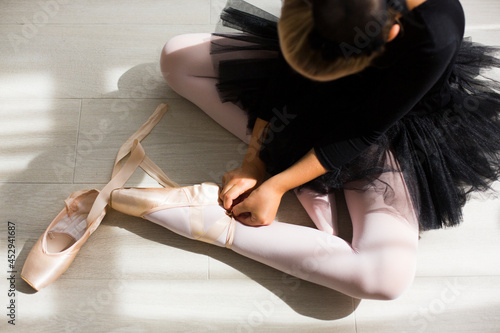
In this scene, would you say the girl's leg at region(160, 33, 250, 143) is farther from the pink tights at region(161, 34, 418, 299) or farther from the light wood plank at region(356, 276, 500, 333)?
the light wood plank at region(356, 276, 500, 333)

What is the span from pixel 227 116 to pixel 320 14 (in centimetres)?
45

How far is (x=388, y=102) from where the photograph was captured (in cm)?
69

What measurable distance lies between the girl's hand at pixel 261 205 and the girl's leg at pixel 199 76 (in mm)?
149

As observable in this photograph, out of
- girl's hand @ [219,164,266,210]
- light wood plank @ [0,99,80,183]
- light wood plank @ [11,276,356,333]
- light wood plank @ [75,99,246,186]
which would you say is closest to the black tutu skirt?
girl's hand @ [219,164,266,210]

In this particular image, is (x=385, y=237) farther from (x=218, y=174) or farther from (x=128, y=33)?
(x=128, y=33)

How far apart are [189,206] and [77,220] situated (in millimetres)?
243

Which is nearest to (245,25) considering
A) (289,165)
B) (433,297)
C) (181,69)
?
(181,69)

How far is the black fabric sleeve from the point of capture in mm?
643

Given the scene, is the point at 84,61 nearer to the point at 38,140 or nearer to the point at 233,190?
the point at 38,140

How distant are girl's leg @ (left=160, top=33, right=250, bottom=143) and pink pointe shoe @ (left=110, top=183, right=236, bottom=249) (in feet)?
0.51

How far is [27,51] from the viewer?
1.04 meters

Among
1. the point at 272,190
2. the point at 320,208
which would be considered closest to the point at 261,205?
the point at 272,190

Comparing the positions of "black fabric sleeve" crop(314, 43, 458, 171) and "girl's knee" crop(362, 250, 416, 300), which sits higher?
"black fabric sleeve" crop(314, 43, 458, 171)

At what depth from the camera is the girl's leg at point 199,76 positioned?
3.06 feet
